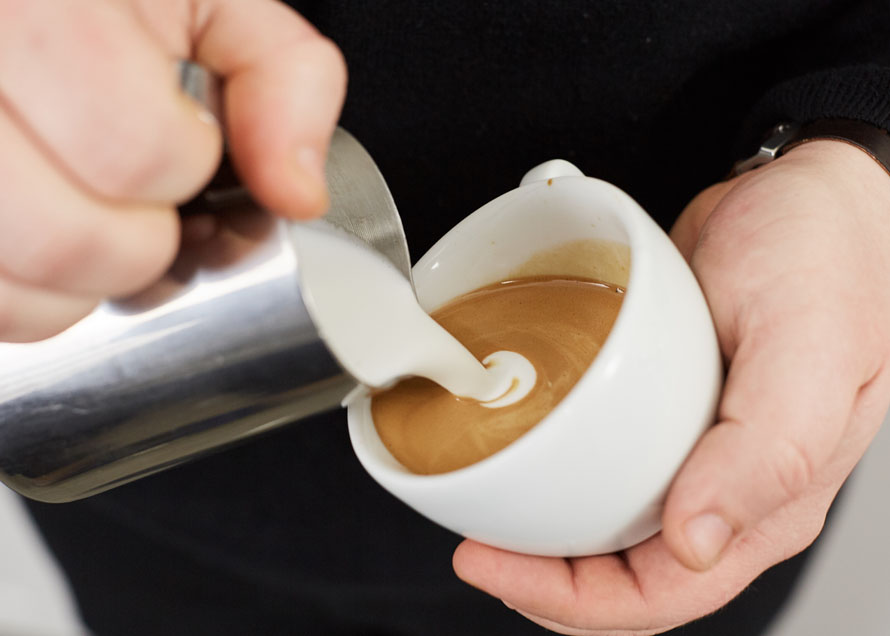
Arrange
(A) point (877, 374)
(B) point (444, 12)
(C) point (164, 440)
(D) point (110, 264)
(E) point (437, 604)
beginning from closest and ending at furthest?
1. (D) point (110, 264)
2. (C) point (164, 440)
3. (A) point (877, 374)
4. (B) point (444, 12)
5. (E) point (437, 604)

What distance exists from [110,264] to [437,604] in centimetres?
62

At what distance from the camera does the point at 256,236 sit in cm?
40

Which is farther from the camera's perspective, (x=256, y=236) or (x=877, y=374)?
(x=877, y=374)

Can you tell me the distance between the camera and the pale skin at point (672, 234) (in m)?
0.32

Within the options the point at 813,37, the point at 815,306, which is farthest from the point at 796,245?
the point at 813,37

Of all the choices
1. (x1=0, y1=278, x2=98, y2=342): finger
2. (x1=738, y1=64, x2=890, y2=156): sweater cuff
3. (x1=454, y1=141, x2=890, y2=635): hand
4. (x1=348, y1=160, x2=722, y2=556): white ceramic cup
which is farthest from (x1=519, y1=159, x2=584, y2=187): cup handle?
A: (x1=0, y1=278, x2=98, y2=342): finger

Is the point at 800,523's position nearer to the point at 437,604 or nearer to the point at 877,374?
the point at 877,374

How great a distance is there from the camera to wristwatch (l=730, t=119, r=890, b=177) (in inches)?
25.6

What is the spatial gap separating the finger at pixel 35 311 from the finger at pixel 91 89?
74 millimetres

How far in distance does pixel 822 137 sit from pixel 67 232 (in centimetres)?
60

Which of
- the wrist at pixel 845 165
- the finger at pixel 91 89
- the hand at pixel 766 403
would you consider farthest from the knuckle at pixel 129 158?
the wrist at pixel 845 165

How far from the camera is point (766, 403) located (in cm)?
49

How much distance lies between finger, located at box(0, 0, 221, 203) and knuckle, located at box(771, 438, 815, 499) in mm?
393

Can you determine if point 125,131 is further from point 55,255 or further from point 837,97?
point 837,97
